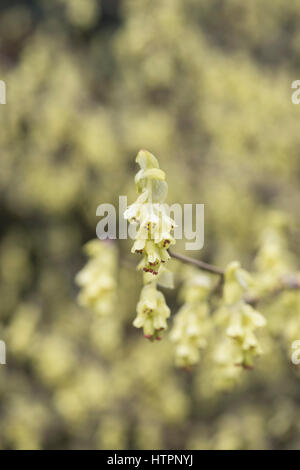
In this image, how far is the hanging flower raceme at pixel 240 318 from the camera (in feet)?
3.98

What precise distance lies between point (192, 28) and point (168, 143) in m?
0.77

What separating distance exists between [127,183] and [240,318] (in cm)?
189

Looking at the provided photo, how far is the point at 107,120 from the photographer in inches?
113

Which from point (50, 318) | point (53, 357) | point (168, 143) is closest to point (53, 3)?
point (168, 143)

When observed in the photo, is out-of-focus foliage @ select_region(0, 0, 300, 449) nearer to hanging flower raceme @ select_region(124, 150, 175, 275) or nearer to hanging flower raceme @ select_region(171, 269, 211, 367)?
hanging flower raceme @ select_region(171, 269, 211, 367)

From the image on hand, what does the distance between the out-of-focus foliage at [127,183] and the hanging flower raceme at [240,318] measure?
1.52 m

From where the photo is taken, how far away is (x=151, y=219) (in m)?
0.94

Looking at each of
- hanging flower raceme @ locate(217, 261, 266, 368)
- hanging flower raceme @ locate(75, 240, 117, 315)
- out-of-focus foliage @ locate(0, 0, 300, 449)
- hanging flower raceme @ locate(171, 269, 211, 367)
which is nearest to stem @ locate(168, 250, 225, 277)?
hanging flower raceme @ locate(217, 261, 266, 368)

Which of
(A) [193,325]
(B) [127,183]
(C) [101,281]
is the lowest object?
(A) [193,325]

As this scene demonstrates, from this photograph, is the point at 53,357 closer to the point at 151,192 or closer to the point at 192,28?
the point at 151,192

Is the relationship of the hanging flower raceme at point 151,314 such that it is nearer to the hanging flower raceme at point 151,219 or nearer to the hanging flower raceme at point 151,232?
the hanging flower raceme at point 151,232

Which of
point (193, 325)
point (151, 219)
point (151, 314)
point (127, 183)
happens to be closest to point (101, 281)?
point (193, 325)

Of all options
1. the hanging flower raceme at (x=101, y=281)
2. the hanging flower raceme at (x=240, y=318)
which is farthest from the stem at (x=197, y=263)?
the hanging flower raceme at (x=101, y=281)

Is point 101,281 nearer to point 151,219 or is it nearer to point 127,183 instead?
point 151,219
